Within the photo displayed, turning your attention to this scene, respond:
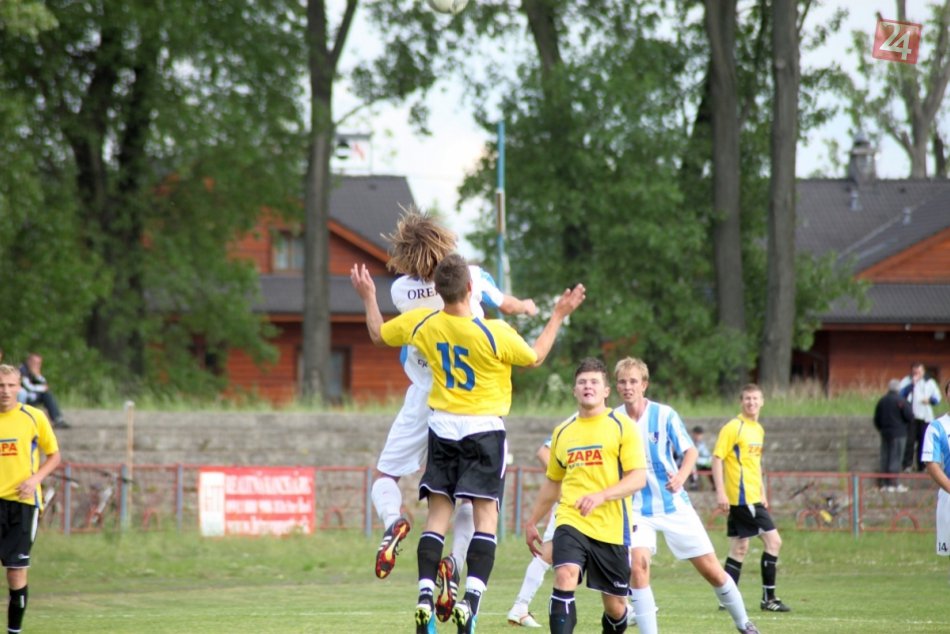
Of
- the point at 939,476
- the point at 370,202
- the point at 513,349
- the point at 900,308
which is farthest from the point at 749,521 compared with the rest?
the point at 370,202

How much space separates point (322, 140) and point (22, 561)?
22.6 metres

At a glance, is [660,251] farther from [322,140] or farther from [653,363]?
[322,140]

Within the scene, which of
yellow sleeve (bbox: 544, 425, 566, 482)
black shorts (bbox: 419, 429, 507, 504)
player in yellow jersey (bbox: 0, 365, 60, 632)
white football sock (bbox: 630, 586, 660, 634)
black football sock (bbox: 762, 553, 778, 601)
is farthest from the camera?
black football sock (bbox: 762, 553, 778, 601)

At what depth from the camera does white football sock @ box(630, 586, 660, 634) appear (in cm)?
988

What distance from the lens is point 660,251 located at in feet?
106

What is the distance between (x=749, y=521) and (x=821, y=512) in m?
9.03

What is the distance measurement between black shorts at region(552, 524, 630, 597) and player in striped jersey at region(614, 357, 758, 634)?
132 cm

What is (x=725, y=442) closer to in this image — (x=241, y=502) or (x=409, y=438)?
(x=409, y=438)

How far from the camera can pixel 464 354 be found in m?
8.59

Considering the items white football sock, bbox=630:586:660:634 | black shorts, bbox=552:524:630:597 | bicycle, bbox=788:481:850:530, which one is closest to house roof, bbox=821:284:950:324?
bicycle, bbox=788:481:850:530

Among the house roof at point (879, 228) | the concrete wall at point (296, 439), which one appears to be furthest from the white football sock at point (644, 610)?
the house roof at point (879, 228)

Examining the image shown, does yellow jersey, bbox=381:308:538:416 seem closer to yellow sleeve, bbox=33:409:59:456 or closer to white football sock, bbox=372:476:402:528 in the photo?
white football sock, bbox=372:476:402:528

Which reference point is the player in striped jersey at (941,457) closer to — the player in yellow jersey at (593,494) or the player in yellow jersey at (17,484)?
the player in yellow jersey at (593,494)

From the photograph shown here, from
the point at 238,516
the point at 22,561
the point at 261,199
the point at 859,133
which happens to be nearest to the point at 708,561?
the point at 22,561
